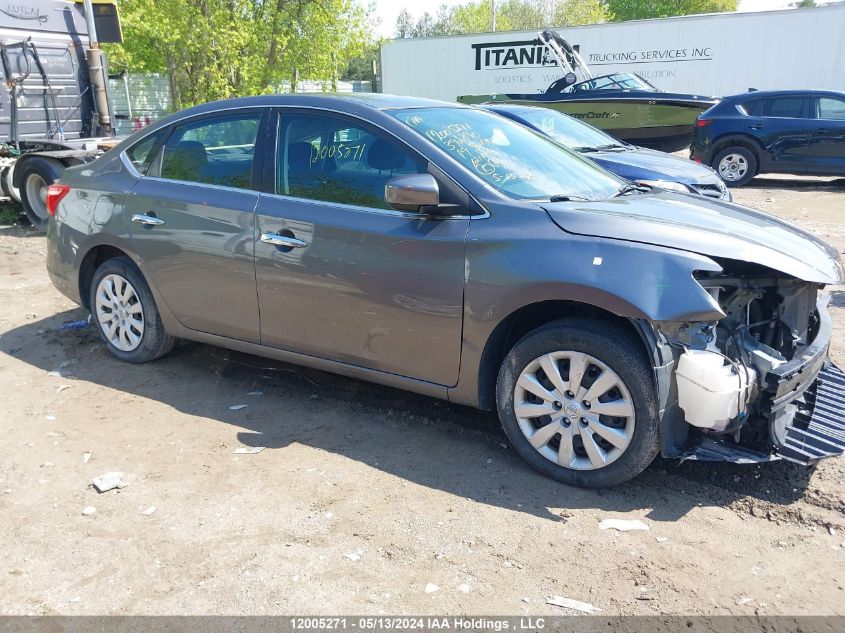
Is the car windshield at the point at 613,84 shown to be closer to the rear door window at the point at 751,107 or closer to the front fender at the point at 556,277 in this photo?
the rear door window at the point at 751,107

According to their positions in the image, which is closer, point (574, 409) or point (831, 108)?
point (574, 409)

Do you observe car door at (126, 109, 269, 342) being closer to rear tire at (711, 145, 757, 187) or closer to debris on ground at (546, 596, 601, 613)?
debris on ground at (546, 596, 601, 613)

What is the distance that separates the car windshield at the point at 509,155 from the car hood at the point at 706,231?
260 millimetres

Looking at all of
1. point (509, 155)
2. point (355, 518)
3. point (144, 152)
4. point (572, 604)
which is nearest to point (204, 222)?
point (144, 152)

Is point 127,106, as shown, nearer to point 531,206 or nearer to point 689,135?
point 689,135

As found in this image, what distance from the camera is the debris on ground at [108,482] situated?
3.51m

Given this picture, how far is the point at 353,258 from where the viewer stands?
3773mm

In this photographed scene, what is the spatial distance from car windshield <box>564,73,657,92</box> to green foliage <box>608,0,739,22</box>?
32832 millimetres

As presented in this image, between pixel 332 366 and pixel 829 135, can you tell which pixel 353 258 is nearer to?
pixel 332 366

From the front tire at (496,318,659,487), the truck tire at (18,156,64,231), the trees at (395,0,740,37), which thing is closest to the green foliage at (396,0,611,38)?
the trees at (395,0,740,37)

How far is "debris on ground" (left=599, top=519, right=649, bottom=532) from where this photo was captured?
3129mm

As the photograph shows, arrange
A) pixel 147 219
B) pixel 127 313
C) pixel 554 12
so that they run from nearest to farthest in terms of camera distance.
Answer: pixel 147 219
pixel 127 313
pixel 554 12

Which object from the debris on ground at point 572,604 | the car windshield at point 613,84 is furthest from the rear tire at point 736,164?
the debris on ground at point 572,604

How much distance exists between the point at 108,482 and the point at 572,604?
2.30m
